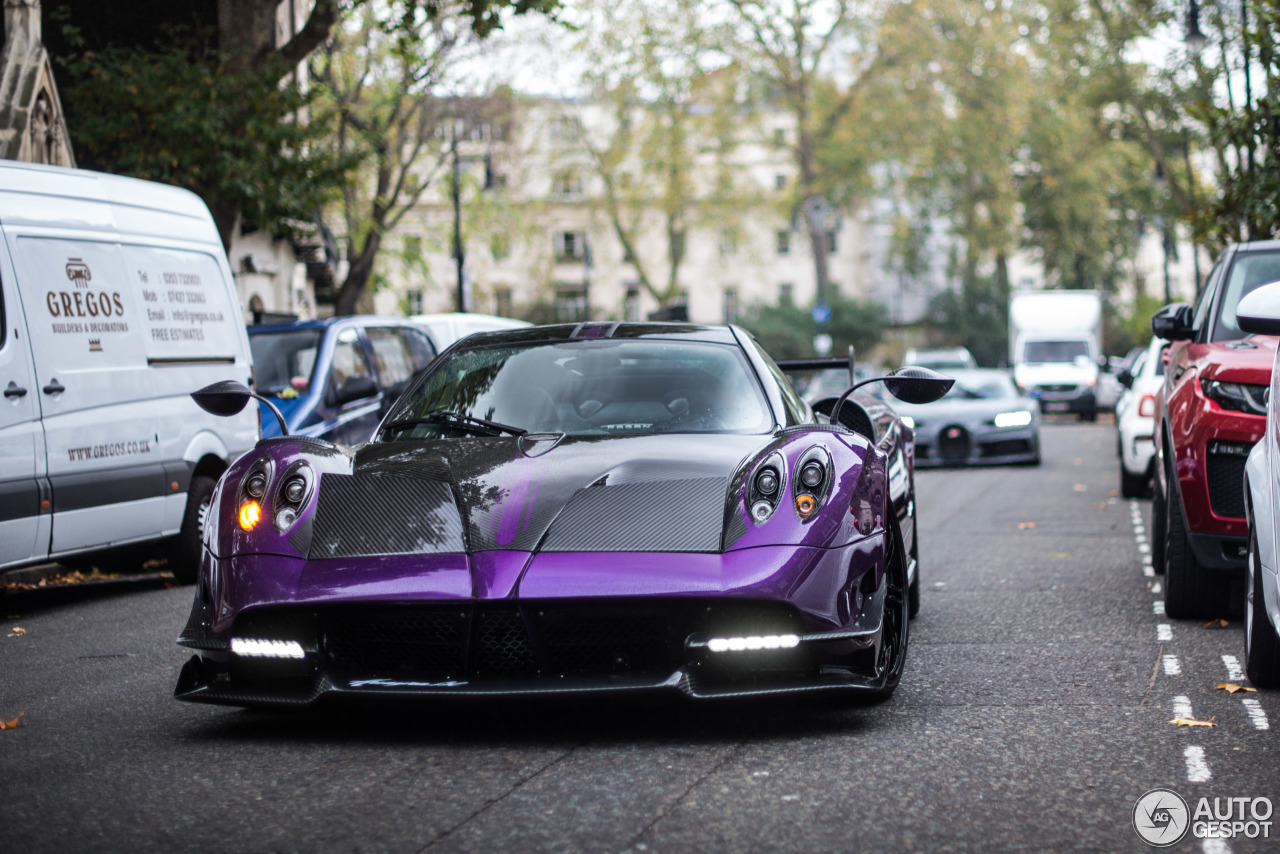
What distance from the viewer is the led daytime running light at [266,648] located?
A: 4.62 meters

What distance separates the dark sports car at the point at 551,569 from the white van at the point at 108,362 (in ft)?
10.5

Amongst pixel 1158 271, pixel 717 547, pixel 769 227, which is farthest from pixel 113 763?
pixel 1158 271

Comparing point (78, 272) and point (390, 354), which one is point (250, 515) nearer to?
point (78, 272)

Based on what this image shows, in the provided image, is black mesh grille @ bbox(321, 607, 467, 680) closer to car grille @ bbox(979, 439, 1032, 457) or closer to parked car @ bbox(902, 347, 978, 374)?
car grille @ bbox(979, 439, 1032, 457)

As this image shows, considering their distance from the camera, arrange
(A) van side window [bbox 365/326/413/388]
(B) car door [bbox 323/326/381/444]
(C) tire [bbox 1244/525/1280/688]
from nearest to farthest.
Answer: (C) tire [bbox 1244/525/1280/688] → (B) car door [bbox 323/326/381/444] → (A) van side window [bbox 365/326/413/388]

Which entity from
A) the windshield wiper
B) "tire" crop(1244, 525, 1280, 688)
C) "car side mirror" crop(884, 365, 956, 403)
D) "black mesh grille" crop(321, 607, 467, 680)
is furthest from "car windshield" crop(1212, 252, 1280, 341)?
"black mesh grille" crop(321, 607, 467, 680)

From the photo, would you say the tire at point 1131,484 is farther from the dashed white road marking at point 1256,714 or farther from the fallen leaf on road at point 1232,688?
the dashed white road marking at point 1256,714

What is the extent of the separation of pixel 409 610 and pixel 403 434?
1.36 meters

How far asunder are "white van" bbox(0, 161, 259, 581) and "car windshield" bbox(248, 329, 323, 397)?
192 centimetres

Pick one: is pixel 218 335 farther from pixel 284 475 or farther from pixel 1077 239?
pixel 1077 239

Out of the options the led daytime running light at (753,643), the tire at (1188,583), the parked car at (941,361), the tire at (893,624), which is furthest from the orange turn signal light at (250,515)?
the parked car at (941,361)

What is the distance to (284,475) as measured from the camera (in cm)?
504

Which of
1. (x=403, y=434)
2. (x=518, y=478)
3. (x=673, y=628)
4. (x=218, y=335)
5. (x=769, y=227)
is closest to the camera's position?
(x=673, y=628)

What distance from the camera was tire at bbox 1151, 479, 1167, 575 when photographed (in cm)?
832
